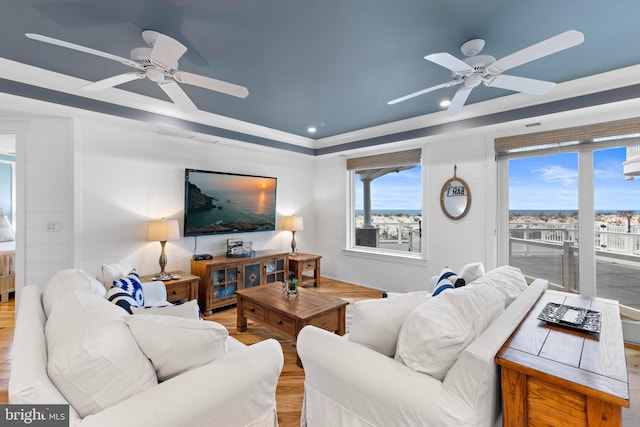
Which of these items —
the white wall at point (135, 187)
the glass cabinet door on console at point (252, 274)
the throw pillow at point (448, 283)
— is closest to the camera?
the throw pillow at point (448, 283)

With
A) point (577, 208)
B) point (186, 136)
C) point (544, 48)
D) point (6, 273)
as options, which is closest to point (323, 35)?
point (544, 48)

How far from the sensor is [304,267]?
4812 millimetres

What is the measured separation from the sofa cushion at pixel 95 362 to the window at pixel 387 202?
3930mm

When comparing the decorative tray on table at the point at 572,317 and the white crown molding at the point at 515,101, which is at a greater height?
the white crown molding at the point at 515,101

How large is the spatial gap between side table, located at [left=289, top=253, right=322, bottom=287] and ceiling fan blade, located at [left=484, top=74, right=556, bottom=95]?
350 cm

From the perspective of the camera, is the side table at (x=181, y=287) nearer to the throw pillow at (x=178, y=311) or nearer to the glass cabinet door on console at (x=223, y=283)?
the glass cabinet door on console at (x=223, y=283)

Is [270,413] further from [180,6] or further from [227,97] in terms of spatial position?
[227,97]

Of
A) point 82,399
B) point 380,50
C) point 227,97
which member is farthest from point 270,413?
point 227,97

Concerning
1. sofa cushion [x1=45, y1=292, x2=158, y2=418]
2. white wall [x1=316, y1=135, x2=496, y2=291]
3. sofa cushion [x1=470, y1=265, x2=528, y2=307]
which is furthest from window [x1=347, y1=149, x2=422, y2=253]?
sofa cushion [x1=45, y1=292, x2=158, y2=418]

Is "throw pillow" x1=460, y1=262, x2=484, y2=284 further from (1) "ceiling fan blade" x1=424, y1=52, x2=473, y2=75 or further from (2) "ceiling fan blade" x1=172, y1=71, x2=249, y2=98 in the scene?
(2) "ceiling fan blade" x1=172, y1=71, x2=249, y2=98

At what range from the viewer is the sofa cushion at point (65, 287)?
1.59m

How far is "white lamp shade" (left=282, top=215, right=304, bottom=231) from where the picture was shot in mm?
4918

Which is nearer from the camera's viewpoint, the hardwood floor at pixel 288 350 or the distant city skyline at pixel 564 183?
the hardwood floor at pixel 288 350

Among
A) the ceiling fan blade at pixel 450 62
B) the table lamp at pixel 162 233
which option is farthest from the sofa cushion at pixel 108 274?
the ceiling fan blade at pixel 450 62
